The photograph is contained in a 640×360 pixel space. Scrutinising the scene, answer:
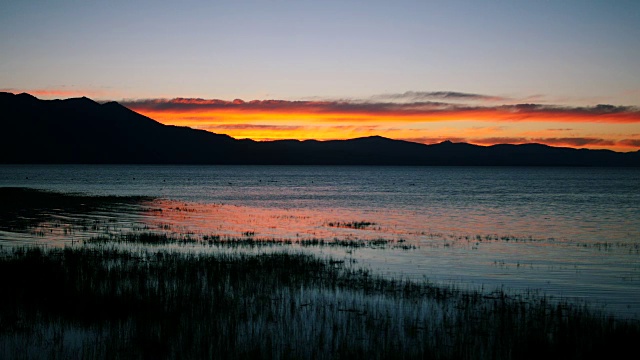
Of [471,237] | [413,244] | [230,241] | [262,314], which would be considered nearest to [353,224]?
[471,237]

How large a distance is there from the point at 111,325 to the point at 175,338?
2.11 meters

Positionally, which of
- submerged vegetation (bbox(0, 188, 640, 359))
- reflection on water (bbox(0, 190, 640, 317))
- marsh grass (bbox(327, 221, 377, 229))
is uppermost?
submerged vegetation (bbox(0, 188, 640, 359))

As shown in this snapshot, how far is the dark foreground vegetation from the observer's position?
42.0 feet

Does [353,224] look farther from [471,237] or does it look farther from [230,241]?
[230,241]

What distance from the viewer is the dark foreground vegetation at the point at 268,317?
1280cm

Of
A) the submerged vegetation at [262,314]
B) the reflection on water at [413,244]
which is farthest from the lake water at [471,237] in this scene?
the submerged vegetation at [262,314]

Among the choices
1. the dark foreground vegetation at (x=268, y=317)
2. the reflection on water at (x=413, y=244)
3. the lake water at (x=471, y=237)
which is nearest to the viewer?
the dark foreground vegetation at (x=268, y=317)

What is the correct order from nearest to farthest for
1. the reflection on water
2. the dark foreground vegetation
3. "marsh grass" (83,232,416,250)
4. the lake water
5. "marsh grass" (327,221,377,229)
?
the dark foreground vegetation, the reflection on water, the lake water, "marsh grass" (83,232,416,250), "marsh grass" (327,221,377,229)

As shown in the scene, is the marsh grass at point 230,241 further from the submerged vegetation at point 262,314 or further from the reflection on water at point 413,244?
the submerged vegetation at point 262,314


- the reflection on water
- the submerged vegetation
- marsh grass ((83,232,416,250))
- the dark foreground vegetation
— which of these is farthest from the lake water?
the dark foreground vegetation

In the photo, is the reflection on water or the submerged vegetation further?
the reflection on water

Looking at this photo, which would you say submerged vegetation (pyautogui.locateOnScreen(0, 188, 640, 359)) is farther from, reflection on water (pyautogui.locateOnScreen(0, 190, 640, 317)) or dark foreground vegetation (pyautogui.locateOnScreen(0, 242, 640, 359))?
reflection on water (pyautogui.locateOnScreen(0, 190, 640, 317))

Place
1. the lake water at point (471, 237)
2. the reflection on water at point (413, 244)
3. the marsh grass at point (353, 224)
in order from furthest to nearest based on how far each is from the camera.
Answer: the marsh grass at point (353, 224) → the lake water at point (471, 237) → the reflection on water at point (413, 244)

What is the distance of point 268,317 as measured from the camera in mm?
15516
